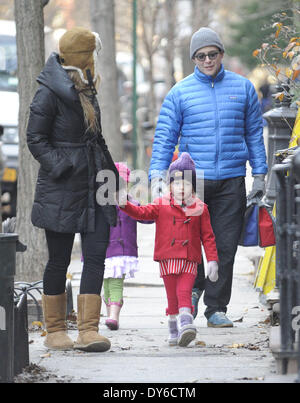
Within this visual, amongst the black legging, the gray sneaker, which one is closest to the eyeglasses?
the black legging

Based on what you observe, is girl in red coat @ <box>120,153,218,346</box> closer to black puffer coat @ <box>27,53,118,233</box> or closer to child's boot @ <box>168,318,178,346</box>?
child's boot @ <box>168,318,178,346</box>

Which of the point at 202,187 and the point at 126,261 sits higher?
the point at 202,187

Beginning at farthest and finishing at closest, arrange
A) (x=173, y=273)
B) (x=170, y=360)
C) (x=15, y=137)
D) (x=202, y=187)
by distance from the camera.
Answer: (x=15, y=137) < (x=202, y=187) < (x=173, y=273) < (x=170, y=360)

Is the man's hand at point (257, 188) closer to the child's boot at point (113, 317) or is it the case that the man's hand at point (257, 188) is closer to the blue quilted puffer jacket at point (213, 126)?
the blue quilted puffer jacket at point (213, 126)

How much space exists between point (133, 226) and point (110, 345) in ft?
4.73

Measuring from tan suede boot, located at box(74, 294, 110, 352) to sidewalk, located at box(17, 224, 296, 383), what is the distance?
0.19ft

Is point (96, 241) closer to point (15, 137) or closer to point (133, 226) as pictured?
point (133, 226)

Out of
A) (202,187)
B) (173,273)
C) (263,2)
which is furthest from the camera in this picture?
(263,2)

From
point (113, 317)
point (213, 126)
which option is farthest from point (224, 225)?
point (113, 317)

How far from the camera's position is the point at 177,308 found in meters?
6.80

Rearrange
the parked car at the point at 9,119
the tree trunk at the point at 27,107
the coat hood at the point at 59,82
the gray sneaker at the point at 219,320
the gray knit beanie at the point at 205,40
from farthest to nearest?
the parked car at the point at 9,119 < the tree trunk at the point at 27,107 < the gray sneaker at the point at 219,320 < the gray knit beanie at the point at 205,40 < the coat hood at the point at 59,82

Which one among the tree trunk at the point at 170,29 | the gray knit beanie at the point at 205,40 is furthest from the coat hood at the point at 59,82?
the tree trunk at the point at 170,29

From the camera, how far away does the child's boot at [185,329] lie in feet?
21.4

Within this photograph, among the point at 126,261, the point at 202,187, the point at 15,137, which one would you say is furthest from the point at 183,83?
the point at 15,137
